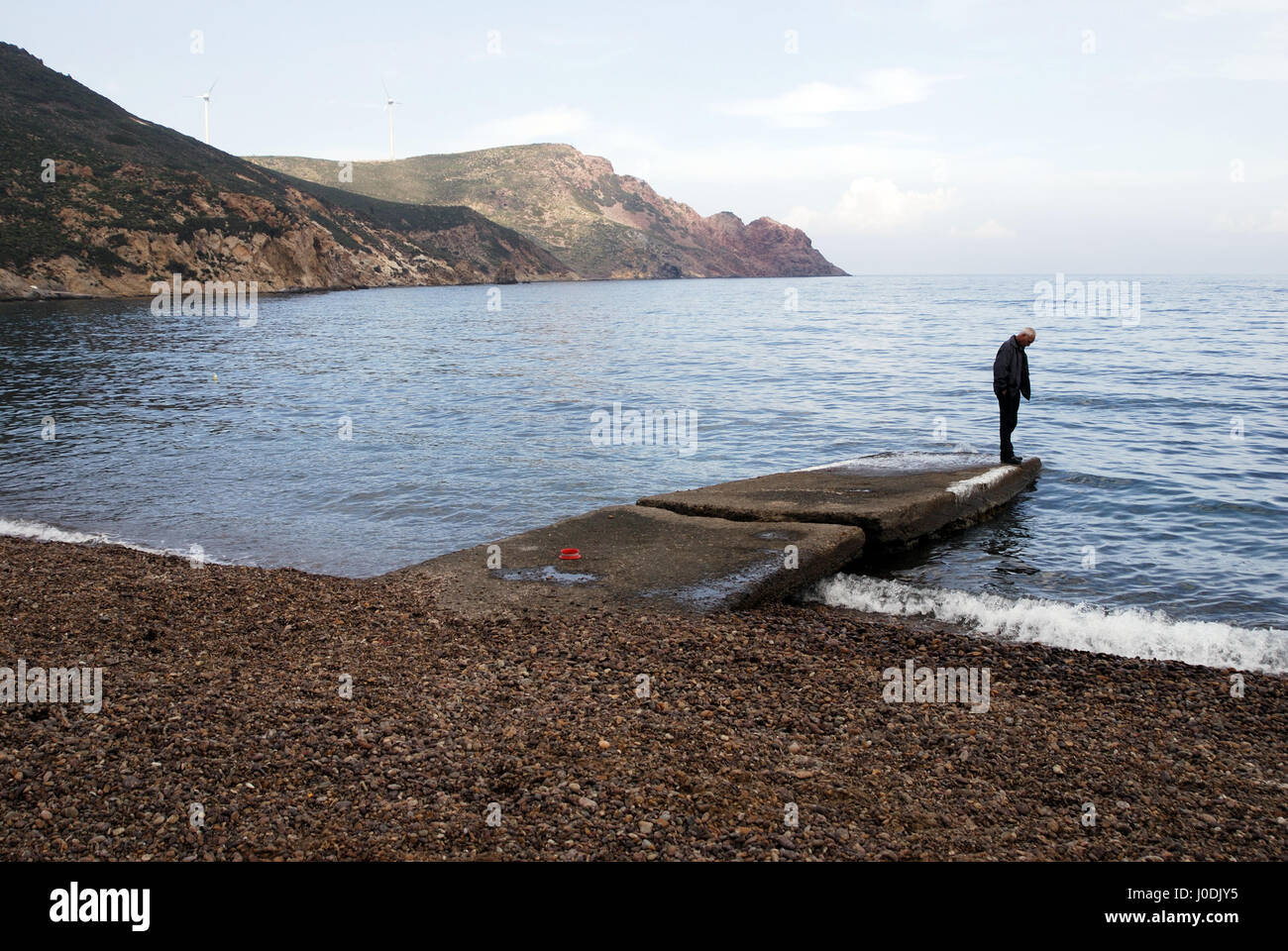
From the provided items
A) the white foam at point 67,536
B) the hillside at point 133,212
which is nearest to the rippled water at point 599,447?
the white foam at point 67,536

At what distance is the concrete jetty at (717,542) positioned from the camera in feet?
30.2

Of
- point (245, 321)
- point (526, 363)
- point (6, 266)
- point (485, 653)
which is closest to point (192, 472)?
point (485, 653)

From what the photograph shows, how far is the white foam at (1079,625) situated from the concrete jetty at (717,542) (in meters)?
0.58

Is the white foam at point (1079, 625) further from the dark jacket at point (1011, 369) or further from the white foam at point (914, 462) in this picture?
the dark jacket at point (1011, 369)

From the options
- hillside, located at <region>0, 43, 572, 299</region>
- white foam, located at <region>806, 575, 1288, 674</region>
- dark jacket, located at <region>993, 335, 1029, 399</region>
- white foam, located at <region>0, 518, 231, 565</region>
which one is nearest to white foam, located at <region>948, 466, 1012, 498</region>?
dark jacket, located at <region>993, 335, 1029, 399</region>

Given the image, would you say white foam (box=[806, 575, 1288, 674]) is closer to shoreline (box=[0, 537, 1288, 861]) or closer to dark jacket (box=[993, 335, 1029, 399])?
shoreline (box=[0, 537, 1288, 861])

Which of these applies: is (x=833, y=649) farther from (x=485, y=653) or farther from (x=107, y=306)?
(x=107, y=306)

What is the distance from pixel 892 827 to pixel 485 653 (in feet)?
12.1

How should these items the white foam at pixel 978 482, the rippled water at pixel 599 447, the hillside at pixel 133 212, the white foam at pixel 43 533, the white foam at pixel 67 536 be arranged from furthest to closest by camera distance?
the hillside at pixel 133 212 < the white foam at pixel 978 482 < the white foam at pixel 43 533 < the rippled water at pixel 599 447 < the white foam at pixel 67 536

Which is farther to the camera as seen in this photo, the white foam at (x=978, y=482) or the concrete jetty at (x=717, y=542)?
the white foam at (x=978, y=482)

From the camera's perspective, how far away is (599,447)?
19.9 m

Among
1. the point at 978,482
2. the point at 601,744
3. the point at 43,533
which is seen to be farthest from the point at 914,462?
the point at 43,533

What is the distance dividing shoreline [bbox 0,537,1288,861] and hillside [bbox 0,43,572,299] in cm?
7252

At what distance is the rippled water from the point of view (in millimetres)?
12188
